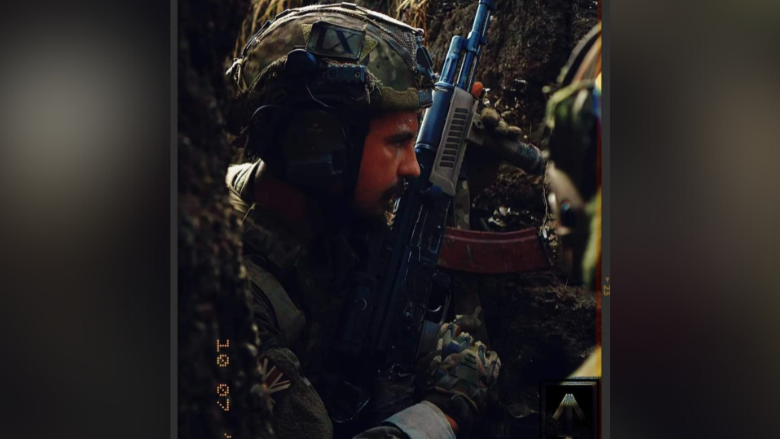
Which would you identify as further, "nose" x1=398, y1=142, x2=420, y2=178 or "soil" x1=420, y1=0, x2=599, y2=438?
"soil" x1=420, y1=0, x2=599, y2=438

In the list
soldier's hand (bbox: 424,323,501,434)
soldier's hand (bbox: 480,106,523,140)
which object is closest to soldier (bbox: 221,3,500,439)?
soldier's hand (bbox: 424,323,501,434)

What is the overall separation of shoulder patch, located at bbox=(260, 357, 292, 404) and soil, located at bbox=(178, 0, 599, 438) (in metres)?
0.05

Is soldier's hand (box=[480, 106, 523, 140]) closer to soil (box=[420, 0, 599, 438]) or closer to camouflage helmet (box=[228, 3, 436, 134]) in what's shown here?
soil (box=[420, 0, 599, 438])

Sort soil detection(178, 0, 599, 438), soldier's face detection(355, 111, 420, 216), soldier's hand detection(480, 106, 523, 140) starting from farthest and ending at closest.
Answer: soldier's hand detection(480, 106, 523, 140) < soldier's face detection(355, 111, 420, 216) < soil detection(178, 0, 599, 438)

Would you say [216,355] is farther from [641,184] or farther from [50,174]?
[641,184]

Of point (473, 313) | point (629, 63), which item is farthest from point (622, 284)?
point (629, 63)

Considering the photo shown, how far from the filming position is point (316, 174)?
127 inches

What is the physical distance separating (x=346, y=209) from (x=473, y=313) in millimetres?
635

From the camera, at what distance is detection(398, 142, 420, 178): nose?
3.32 meters

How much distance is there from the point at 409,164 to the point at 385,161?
97 millimetres

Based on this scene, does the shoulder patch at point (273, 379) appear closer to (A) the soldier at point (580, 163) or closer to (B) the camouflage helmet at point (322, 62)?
(B) the camouflage helmet at point (322, 62)

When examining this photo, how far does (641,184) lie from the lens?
3.69 metres

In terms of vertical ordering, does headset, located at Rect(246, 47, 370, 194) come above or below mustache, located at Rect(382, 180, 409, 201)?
above

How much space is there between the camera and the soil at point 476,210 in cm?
317
